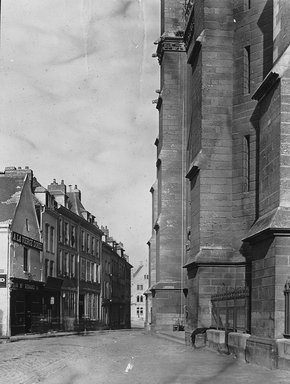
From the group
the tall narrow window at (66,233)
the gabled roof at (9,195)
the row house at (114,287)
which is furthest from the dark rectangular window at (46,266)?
the row house at (114,287)

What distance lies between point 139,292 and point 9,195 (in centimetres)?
7269

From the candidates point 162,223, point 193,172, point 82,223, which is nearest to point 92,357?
point 193,172

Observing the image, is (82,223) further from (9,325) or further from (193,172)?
(193,172)

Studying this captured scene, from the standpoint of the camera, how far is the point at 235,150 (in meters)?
20.5

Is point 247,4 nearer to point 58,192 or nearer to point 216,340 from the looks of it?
point 216,340

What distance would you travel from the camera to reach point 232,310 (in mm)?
17812

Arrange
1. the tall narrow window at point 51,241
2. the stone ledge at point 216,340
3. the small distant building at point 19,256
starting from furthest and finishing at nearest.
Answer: the tall narrow window at point 51,241 < the small distant building at point 19,256 < the stone ledge at point 216,340

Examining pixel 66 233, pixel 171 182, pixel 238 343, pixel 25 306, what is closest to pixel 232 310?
pixel 238 343

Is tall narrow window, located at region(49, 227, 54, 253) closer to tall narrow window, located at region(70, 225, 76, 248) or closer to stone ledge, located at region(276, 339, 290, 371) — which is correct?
tall narrow window, located at region(70, 225, 76, 248)

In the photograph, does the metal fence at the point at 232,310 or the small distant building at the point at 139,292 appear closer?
the metal fence at the point at 232,310

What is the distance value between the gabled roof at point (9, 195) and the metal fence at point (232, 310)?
64.7 ft

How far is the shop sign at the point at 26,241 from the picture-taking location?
36606 millimetres

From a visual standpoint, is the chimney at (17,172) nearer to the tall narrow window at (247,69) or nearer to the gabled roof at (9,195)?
the gabled roof at (9,195)

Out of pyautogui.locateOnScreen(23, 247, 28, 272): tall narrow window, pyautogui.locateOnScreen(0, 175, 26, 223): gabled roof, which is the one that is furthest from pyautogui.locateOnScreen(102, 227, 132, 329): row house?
pyautogui.locateOnScreen(0, 175, 26, 223): gabled roof
